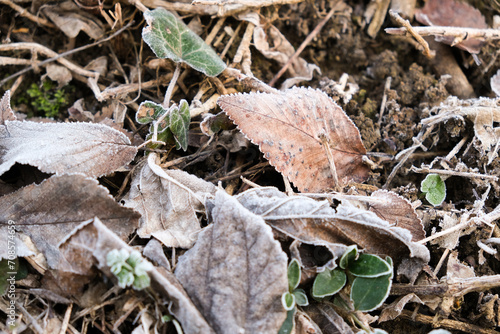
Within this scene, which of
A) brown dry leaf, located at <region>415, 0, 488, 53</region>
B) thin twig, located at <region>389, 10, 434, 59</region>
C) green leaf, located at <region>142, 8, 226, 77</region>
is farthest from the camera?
brown dry leaf, located at <region>415, 0, 488, 53</region>

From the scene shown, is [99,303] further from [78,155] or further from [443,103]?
[443,103]

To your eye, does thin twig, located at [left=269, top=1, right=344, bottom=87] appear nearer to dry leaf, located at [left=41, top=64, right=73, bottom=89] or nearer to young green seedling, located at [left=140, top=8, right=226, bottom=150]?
young green seedling, located at [left=140, top=8, right=226, bottom=150]

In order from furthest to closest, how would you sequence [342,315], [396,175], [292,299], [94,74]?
[94,74] → [396,175] → [342,315] → [292,299]

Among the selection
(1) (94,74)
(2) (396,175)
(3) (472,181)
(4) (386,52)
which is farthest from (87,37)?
(3) (472,181)

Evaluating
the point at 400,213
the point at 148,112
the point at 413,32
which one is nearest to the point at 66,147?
the point at 148,112

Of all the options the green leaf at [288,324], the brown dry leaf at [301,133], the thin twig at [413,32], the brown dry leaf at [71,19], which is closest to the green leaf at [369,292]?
the green leaf at [288,324]

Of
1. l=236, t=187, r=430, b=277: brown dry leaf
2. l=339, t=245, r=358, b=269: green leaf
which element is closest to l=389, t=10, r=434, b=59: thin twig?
l=236, t=187, r=430, b=277: brown dry leaf

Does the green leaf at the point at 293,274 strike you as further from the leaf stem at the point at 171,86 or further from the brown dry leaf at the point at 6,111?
the brown dry leaf at the point at 6,111
